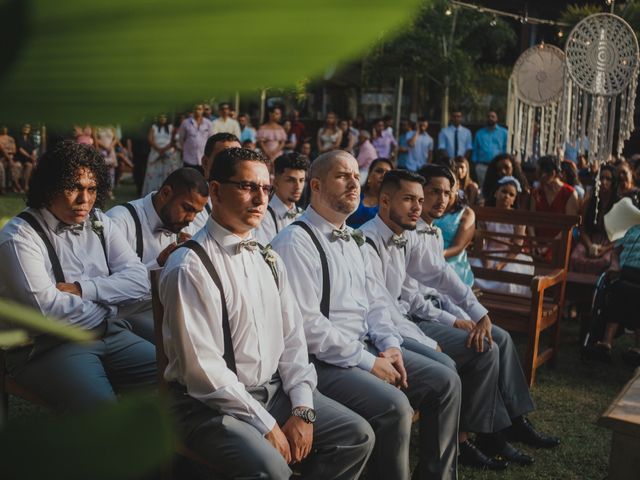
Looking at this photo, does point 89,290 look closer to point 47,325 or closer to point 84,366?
point 84,366

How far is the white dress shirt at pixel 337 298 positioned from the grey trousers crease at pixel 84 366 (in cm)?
65

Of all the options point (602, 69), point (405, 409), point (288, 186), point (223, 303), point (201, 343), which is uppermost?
point (602, 69)

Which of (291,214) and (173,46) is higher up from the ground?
(173,46)

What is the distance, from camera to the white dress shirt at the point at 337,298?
279cm

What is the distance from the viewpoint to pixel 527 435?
357 cm

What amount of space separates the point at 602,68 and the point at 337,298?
13.7ft

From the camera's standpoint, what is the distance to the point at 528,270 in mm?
5133

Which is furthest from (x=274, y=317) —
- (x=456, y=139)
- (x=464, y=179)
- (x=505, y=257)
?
(x=456, y=139)

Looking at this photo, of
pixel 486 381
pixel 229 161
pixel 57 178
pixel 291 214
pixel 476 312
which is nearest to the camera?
pixel 229 161

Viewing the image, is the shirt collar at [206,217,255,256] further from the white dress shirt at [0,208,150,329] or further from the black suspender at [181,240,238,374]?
the white dress shirt at [0,208,150,329]

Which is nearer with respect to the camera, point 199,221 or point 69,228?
point 69,228

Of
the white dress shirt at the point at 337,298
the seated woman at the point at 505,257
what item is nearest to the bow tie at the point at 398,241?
the white dress shirt at the point at 337,298

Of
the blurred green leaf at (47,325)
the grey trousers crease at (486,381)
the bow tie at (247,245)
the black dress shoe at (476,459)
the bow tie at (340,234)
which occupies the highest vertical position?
the blurred green leaf at (47,325)

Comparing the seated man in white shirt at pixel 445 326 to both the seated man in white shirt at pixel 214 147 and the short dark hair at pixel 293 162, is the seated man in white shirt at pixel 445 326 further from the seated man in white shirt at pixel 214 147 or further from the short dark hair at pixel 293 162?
the seated man in white shirt at pixel 214 147
